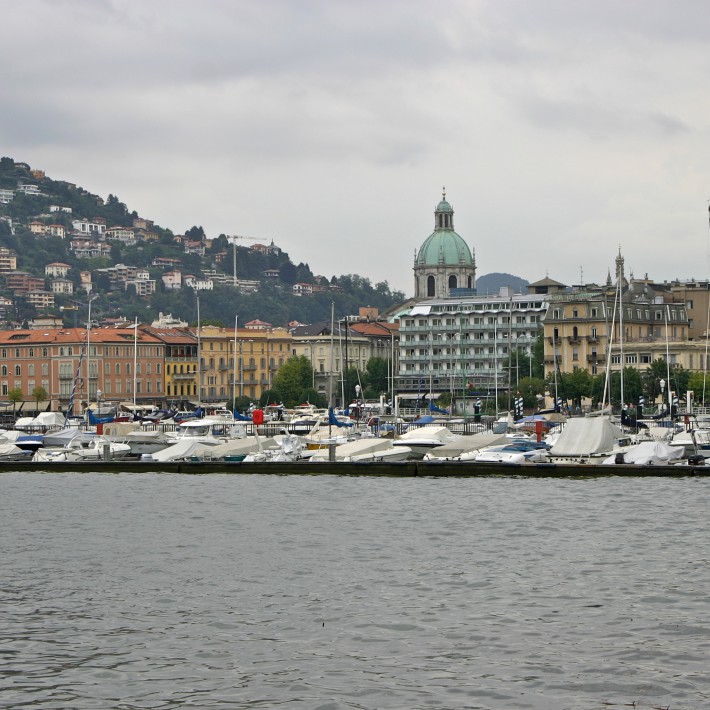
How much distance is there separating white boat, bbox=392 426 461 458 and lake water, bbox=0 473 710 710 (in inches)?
693

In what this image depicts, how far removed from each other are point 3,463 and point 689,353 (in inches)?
3351

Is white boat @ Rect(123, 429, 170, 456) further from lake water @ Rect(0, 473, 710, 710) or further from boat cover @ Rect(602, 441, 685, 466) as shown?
lake water @ Rect(0, 473, 710, 710)

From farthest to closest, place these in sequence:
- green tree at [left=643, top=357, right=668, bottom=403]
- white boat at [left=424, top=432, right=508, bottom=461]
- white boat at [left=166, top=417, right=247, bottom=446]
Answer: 1. green tree at [left=643, top=357, right=668, bottom=403]
2. white boat at [left=166, top=417, right=247, bottom=446]
3. white boat at [left=424, top=432, right=508, bottom=461]

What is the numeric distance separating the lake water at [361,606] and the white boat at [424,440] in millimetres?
17606

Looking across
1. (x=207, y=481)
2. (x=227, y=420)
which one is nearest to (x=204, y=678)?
(x=207, y=481)

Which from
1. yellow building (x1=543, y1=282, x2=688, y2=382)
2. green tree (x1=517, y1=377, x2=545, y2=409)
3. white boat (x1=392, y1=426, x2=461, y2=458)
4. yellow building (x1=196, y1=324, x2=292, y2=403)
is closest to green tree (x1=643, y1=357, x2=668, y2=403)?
green tree (x1=517, y1=377, x2=545, y2=409)

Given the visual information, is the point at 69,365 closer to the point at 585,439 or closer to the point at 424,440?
the point at 424,440

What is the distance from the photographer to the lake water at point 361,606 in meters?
21.1

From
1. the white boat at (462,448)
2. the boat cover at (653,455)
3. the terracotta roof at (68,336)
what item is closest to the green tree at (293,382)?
the terracotta roof at (68,336)

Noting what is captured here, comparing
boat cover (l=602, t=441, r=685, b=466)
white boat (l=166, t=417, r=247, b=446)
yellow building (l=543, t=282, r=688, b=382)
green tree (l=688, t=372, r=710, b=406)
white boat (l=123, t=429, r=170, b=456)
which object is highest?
yellow building (l=543, t=282, r=688, b=382)

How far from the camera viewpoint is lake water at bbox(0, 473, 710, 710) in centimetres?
2111

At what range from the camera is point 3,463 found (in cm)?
6988

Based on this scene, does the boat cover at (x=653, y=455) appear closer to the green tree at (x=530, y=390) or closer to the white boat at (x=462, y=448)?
the white boat at (x=462, y=448)

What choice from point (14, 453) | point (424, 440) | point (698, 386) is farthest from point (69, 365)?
point (424, 440)
